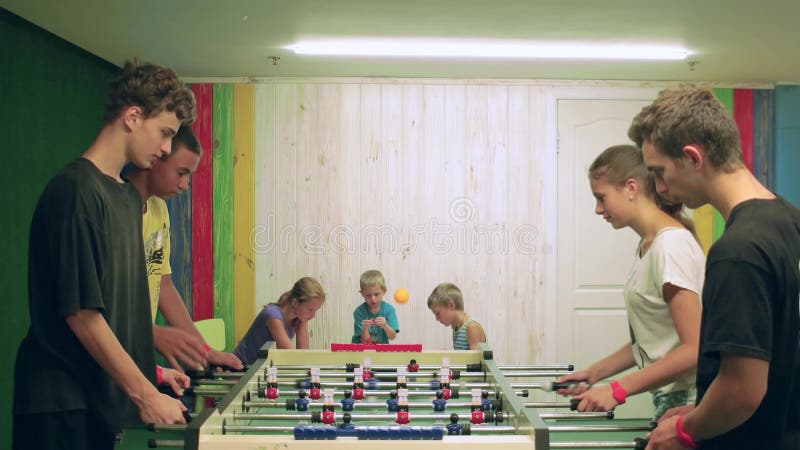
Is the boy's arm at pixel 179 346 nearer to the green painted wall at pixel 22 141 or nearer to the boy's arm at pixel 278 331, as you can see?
the boy's arm at pixel 278 331

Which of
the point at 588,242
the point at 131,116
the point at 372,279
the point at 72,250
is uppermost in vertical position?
the point at 131,116

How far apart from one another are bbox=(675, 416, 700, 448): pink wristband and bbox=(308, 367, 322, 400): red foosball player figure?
50.9 inches

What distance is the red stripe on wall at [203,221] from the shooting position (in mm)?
6367

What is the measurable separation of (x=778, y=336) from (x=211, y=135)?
5.19 m

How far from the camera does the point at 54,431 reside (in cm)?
220

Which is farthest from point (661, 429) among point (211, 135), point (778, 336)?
point (211, 135)

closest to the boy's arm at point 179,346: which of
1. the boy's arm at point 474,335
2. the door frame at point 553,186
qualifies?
the boy's arm at point 474,335

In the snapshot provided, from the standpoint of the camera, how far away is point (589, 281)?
649 centimetres

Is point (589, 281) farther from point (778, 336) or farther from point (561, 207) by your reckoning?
point (778, 336)

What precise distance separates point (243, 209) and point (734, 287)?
504 centimetres

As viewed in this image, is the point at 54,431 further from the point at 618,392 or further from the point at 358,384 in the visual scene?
the point at 618,392

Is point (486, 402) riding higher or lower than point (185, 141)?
lower

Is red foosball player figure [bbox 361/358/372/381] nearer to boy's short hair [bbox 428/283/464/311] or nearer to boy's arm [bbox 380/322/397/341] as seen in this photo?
boy's short hair [bbox 428/283/464/311]

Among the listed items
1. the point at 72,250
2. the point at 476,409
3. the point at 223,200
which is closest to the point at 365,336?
the point at 223,200
